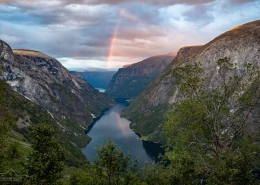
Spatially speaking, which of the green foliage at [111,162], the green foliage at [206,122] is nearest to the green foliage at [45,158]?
the green foliage at [111,162]

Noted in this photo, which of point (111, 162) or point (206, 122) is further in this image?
point (111, 162)

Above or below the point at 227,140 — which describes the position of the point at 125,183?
below

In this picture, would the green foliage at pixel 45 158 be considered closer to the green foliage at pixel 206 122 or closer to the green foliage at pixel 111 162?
the green foliage at pixel 111 162

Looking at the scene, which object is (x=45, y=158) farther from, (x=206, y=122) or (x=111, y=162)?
(x=206, y=122)

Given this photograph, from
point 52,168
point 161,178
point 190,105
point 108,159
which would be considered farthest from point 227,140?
point 52,168

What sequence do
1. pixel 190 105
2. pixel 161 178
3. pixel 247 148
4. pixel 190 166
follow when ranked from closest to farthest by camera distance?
pixel 190 166
pixel 247 148
pixel 190 105
pixel 161 178

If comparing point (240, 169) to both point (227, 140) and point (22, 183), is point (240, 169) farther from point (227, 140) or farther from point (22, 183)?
point (22, 183)

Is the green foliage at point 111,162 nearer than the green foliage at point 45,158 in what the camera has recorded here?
No

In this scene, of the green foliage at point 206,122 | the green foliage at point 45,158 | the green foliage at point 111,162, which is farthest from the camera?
the green foliage at point 111,162

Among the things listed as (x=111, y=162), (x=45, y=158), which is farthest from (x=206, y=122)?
(x=45, y=158)
